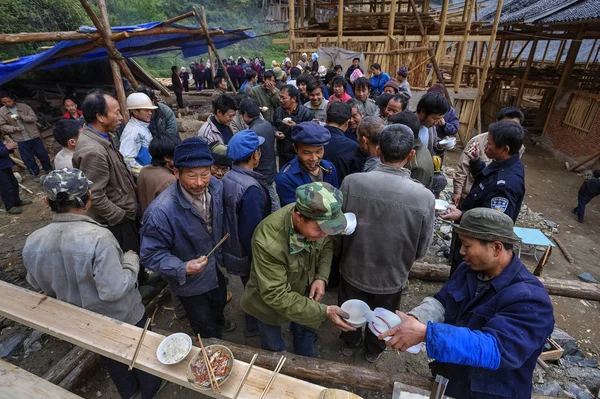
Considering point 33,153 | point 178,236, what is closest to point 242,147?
point 178,236

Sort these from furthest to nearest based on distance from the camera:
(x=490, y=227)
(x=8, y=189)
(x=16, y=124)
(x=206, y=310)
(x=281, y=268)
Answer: (x=16, y=124)
(x=8, y=189)
(x=206, y=310)
(x=281, y=268)
(x=490, y=227)

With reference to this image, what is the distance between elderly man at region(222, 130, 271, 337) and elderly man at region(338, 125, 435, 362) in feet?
2.51

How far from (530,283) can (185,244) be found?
2.47 metres

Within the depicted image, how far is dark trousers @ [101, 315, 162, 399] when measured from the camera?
2.58 m

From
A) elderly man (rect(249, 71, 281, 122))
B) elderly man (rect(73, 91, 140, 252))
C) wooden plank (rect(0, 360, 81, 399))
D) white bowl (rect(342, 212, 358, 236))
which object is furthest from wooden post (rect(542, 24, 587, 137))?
wooden plank (rect(0, 360, 81, 399))

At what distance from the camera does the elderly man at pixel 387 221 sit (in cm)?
236

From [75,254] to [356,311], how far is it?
207cm

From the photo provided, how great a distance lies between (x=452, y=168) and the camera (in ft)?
29.7

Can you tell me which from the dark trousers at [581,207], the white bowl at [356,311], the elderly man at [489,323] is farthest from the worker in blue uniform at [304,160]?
the dark trousers at [581,207]

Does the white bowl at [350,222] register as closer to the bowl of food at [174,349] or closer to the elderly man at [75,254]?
the bowl of food at [174,349]

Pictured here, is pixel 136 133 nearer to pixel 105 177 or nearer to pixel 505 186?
pixel 105 177

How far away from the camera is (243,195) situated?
2.61 metres

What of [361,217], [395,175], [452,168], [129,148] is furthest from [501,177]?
[452,168]

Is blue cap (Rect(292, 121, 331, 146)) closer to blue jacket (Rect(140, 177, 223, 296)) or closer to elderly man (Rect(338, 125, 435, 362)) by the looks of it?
elderly man (Rect(338, 125, 435, 362))
